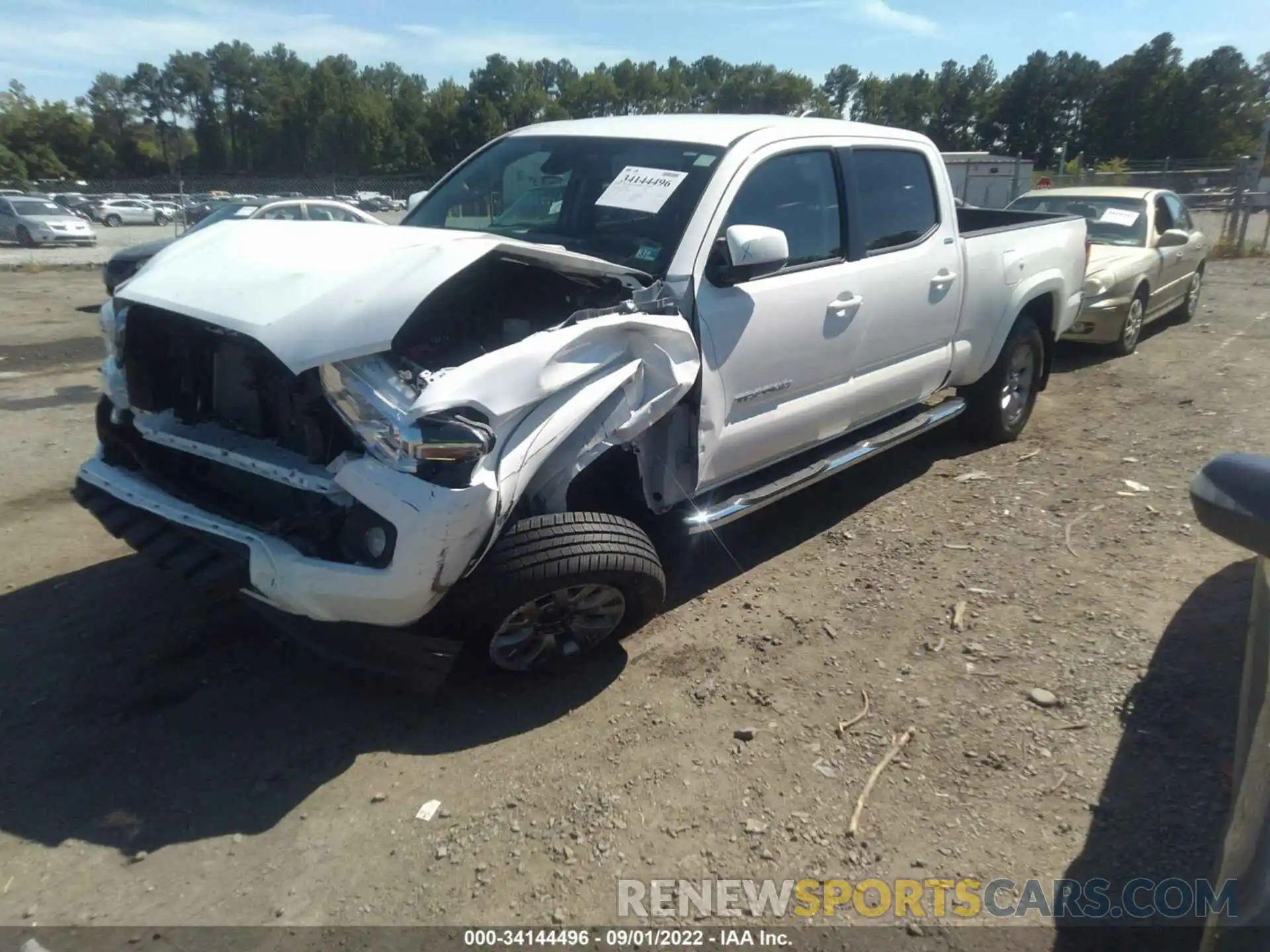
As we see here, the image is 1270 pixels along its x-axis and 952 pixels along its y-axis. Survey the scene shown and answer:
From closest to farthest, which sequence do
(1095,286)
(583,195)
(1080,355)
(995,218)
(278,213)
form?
(583,195), (995,218), (1095,286), (1080,355), (278,213)

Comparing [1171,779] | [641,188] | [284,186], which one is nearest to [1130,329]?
[641,188]

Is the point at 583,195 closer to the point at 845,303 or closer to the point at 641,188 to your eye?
the point at 641,188

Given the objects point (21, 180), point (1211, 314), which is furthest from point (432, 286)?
point (21, 180)

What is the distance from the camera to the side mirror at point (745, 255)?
3555 mm

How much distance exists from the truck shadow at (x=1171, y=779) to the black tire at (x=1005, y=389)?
235 centimetres

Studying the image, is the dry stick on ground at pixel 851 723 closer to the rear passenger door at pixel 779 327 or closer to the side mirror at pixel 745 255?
the rear passenger door at pixel 779 327

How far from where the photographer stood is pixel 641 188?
3947mm

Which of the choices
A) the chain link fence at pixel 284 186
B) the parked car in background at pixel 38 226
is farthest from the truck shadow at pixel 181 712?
the parked car in background at pixel 38 226

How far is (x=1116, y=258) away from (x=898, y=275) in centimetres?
554

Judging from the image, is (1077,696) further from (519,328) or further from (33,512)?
(33,512)

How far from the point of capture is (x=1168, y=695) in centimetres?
338

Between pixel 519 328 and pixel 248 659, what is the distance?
1670 millimetres

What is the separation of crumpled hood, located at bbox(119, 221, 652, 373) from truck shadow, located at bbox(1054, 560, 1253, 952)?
94.3 inches


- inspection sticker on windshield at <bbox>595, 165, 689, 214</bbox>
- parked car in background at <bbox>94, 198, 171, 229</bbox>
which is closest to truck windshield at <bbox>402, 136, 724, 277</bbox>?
inspection sticker on windshield at <bbox>595, 165, 689, 214</bbox>
